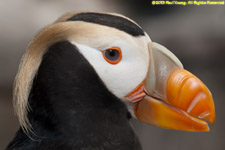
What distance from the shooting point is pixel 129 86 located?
958 mm

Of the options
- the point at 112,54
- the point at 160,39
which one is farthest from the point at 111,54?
the point at 160,39

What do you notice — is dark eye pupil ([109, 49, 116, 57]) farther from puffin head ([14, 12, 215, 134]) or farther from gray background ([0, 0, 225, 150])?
gray background ([0, 0, 225, 150])

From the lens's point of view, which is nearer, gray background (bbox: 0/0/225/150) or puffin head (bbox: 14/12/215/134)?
puffin head (bbox: 14/12/215/134)

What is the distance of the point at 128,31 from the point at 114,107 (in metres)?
0.23

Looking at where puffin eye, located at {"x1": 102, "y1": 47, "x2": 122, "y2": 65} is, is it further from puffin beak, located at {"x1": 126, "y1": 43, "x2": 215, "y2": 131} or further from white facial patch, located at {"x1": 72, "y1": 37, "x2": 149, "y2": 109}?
puffin beak, located at {"x1": 126, "y1": 43, "x2": 215, "y2": 131}

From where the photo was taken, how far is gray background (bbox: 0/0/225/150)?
2000mm

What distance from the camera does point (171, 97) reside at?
3.12ft

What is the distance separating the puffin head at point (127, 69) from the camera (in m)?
0.92

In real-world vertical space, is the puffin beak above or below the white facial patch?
below

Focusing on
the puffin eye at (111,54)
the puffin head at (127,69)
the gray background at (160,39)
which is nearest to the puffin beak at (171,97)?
the puffin head at (127,69)

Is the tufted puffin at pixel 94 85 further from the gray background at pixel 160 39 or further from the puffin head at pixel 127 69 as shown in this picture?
the gray background at pixel 160 39

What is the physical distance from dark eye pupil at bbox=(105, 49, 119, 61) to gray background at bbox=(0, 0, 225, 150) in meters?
1.07

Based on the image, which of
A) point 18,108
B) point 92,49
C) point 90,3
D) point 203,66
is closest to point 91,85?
point 92,49

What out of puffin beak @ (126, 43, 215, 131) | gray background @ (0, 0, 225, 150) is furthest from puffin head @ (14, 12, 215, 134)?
gray background @ (0, 0, 225, 150)
